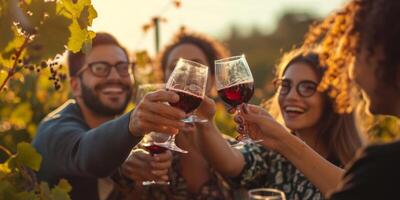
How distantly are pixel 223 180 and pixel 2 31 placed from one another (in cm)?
262

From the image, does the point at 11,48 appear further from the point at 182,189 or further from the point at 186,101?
the point at 182,189

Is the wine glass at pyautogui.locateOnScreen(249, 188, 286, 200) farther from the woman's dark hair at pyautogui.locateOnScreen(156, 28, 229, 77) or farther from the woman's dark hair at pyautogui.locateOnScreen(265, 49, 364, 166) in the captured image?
the woman's dark hair at pyautogui.locateOnScreen(156, 28, 229, 77)

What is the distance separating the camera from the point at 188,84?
293 centimetres

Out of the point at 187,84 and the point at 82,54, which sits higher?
the point at 82,54

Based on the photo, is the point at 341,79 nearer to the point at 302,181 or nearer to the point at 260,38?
the point at 302,181

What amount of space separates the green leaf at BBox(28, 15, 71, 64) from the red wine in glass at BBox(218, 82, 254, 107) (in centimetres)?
101

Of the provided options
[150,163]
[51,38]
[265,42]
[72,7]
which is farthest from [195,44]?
[265,42]

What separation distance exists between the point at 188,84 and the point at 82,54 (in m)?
2.58

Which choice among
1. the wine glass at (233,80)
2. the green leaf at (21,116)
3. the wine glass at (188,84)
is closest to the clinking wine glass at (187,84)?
the wine glass at (188,84)

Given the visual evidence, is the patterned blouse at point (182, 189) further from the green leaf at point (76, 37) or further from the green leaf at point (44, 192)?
the green leaf at point (76, 37)

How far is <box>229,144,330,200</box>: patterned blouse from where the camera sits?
13.9 feet

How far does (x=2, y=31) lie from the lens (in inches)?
90.6

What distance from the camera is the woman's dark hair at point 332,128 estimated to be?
435 cm

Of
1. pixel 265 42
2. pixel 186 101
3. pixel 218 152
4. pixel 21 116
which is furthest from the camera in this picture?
pixel 265 42
